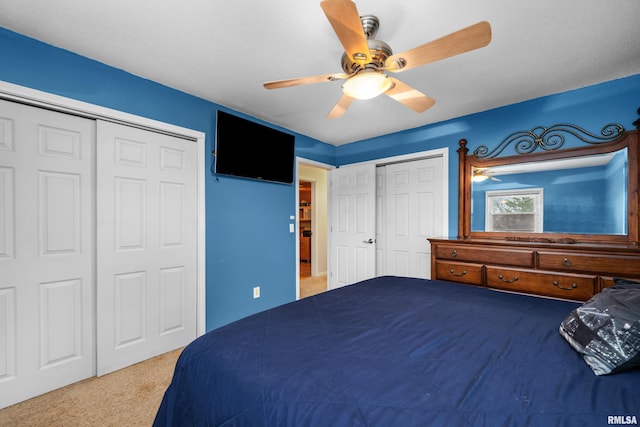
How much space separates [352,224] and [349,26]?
3043mm

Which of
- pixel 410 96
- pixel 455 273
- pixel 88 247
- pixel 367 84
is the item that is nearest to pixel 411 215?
pixel 455 273

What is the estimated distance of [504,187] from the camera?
9.35ft

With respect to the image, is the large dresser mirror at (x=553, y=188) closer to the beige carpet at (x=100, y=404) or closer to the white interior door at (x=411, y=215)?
the white interior door at (x=411, y=215)

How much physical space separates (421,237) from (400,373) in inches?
113

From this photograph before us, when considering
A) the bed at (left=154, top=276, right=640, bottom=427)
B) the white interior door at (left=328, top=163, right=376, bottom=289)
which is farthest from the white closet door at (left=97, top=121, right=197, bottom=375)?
the white interior door at (left=328, top=163, right=376, bottom=289)

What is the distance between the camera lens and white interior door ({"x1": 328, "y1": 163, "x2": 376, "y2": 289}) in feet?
12.6

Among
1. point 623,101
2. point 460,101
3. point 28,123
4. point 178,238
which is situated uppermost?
point 460,101

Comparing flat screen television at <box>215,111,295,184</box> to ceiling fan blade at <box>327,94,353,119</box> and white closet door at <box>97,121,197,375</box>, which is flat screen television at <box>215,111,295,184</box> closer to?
white closet door at <box>97,121,197,375</box>

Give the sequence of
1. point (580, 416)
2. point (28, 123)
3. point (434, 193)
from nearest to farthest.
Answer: point (580, 416), point (28, 123), point (434, 193)

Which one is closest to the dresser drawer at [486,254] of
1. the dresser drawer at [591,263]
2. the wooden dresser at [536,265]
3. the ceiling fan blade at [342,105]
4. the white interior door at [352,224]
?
the wooden dresser at [536,265]

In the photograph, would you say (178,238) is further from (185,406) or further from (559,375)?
(559,375)

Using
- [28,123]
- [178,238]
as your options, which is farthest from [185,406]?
[28,123]

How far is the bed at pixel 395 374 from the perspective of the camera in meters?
0.69

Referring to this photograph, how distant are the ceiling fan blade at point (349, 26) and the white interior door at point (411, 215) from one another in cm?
233
